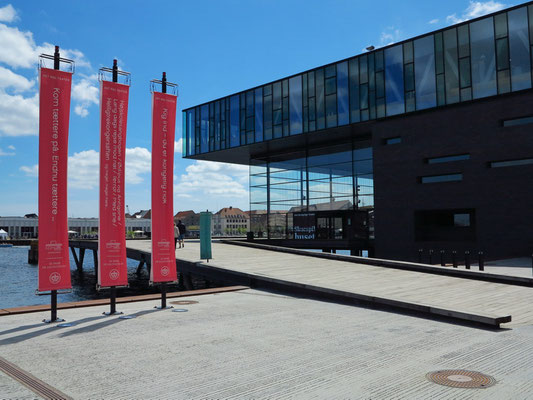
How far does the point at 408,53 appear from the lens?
32.4 meters

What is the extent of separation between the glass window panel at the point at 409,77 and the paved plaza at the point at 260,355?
2500 centimetres

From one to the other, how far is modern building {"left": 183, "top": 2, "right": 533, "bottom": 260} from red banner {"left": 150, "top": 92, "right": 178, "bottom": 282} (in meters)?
22.8

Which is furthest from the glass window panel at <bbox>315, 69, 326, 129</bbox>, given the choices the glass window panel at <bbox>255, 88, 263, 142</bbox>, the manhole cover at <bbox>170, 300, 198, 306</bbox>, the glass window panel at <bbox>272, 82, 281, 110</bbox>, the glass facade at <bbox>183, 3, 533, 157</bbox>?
the manhole cover at <bbox>170, 300, 198, 306</bbox>

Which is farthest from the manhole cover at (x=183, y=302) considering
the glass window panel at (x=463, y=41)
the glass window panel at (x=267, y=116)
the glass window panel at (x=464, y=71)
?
the glass window panel at (x=267, y=116)

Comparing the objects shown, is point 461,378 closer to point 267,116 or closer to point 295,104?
point 295,104

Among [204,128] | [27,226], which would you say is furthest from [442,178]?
[27,226]

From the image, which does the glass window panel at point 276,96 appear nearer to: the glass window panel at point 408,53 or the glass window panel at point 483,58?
the glass window panel at point 408,53

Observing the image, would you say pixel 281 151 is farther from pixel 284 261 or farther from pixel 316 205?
Answer: pixel 284 261

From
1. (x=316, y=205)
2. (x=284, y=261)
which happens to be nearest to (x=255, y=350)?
(x=284, y=261)

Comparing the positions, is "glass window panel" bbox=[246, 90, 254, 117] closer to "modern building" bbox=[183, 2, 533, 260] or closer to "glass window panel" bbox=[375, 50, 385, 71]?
"modern building" bbox=[183, 2, 533, 260]

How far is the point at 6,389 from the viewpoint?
5.20 metres

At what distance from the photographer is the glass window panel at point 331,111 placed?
3612 centimetres

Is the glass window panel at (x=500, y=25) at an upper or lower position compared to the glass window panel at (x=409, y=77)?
upper

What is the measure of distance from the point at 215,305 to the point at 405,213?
23.1 meters
